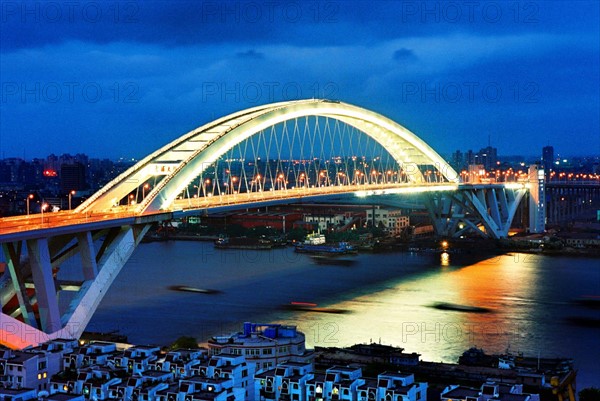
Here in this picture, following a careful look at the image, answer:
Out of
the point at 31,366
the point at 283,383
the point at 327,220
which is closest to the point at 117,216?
the point at 31,366

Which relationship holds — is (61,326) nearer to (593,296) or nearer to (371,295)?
(371,295)

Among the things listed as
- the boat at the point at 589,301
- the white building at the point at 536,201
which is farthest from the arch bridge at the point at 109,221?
the white building at the point at 536,201

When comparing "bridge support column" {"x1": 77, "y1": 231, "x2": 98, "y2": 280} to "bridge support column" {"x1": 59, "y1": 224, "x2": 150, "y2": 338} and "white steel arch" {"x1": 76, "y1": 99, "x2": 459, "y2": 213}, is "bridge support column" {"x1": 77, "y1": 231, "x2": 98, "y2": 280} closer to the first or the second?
"bridge support column" {"x1": 59, "y1": 224, "x2": 150, "y2": 338}

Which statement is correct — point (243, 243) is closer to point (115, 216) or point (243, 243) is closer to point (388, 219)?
point (388, 219)

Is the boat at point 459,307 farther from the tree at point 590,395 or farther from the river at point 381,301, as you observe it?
the tree at point 590,395

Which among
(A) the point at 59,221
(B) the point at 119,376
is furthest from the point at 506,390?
(A) the point at 59,221

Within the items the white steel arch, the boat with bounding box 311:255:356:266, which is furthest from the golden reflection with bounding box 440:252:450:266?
the white steel arch
